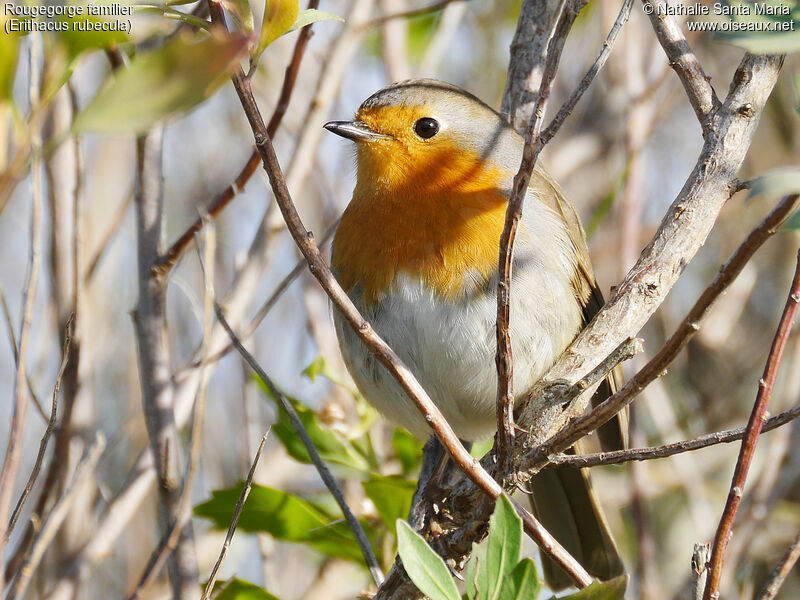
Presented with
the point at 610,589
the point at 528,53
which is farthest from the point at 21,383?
the point at 528,53

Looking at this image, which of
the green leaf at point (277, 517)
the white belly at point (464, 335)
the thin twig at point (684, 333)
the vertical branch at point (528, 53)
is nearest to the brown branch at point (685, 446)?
the thin twig at point (684, 333)

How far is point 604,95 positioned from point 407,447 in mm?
2157

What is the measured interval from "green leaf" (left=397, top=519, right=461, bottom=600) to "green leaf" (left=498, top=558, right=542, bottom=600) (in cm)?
9

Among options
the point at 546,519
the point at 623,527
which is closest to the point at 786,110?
the point at 623,527

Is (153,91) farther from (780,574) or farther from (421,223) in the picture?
(421,223)

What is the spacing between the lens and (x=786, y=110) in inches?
167

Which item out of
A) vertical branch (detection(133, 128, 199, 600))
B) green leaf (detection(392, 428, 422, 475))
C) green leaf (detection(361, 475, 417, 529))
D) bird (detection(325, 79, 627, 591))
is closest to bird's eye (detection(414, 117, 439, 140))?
bird (detection(325, 79, 627, 591))

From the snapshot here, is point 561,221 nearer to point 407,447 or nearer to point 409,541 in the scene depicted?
point 407,447

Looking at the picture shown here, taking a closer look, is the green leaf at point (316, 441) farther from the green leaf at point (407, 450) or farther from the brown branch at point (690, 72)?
the brown branch at point (690, 72)

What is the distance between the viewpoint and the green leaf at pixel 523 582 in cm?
129

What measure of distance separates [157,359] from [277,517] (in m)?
0.53

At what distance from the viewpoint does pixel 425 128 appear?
2725 millimetres

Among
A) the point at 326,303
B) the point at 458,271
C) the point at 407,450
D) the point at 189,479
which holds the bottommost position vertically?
the point at 189,479

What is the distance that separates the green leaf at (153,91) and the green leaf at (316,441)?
5.43 feet
